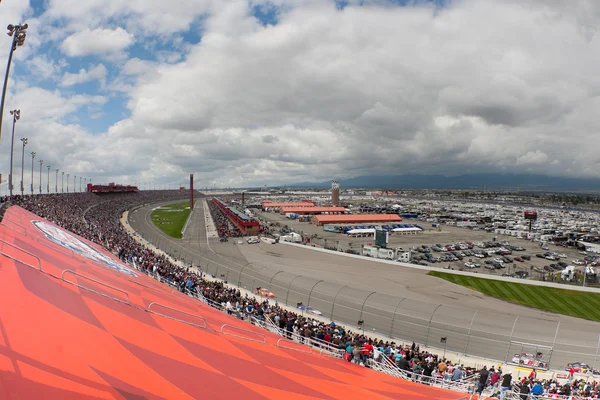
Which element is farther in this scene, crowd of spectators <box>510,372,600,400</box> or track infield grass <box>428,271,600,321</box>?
track infield grass <box>428,271,600,321</box>

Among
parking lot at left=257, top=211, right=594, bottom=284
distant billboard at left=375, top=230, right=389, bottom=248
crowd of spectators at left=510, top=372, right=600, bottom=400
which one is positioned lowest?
parking lot at left=257, top=211, right=594, bottom=284

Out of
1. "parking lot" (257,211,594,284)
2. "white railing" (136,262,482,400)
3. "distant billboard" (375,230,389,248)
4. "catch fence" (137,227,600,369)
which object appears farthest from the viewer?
"distant billboard" (375,230,389,248)

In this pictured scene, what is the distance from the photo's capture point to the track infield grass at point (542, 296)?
91.4ft

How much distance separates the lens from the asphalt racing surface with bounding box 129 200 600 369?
66.7ft

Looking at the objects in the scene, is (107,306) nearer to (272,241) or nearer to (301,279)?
(301,279)

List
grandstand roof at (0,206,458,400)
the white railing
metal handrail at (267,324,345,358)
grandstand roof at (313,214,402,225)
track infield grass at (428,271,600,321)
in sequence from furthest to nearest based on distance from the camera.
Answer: grandstand roof at (313,214,402,225)
track infield grass at (428,271,600,321)
metal handrail at (267,324,345,358)
the white railing
grandstand roof at (0,206,458,400)

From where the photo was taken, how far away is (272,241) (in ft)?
181

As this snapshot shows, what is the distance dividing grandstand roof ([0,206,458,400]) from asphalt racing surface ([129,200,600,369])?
38.1ft

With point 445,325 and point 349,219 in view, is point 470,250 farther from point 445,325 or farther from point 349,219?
point 445,325

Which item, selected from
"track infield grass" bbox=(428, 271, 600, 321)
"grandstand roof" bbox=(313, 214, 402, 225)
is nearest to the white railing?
"track infield grass" bbox=(428, 271, 600, 321)

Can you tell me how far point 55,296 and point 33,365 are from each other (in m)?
2.78

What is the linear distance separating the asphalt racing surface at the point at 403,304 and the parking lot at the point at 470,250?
9316mm

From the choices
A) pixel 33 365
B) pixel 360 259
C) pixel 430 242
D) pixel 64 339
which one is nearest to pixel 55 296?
pixel 64 339

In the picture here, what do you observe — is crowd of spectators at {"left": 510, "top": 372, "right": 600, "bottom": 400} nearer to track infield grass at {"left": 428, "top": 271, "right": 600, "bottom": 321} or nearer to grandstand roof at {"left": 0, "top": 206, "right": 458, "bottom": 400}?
grandstand roof at {"left": 0, "top": 206, "right": 458, "bottom": 400}
